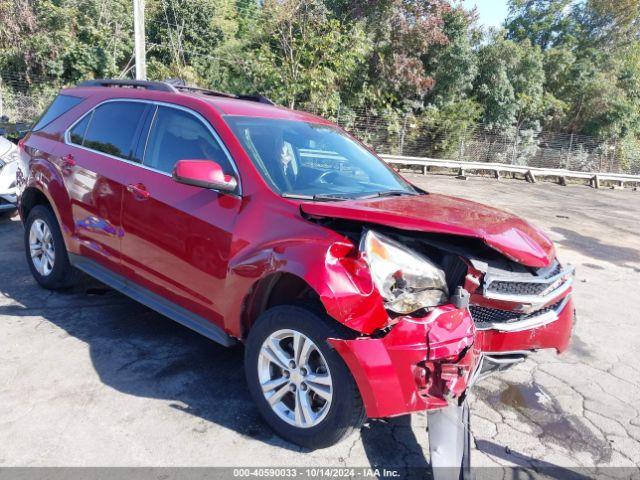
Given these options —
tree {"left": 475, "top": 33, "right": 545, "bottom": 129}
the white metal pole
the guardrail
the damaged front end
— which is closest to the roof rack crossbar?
the damaged front end

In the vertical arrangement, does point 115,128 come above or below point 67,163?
above

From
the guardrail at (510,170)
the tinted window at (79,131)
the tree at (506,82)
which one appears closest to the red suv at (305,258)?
the tinted window at (79,131)

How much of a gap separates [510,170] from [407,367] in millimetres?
19973

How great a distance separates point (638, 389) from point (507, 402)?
1.13 m

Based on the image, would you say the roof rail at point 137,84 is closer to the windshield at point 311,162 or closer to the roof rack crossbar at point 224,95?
the roof rack crossbar at point 224,95

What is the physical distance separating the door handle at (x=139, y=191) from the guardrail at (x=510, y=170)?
14885mm

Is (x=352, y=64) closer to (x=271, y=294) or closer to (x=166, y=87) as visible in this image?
(x=166, y=87)

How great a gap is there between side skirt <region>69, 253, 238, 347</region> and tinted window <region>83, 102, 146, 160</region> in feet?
2.99

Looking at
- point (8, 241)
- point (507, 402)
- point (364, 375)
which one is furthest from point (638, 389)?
point (8, 241)

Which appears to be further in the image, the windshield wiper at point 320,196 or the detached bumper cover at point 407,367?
the windshield wiper at point 320,196

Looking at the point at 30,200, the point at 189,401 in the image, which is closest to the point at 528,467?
the point at 189,401

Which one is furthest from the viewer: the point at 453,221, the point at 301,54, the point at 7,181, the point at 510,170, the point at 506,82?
the point at 506,82

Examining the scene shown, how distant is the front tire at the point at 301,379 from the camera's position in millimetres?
2625

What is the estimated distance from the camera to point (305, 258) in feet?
8.95
